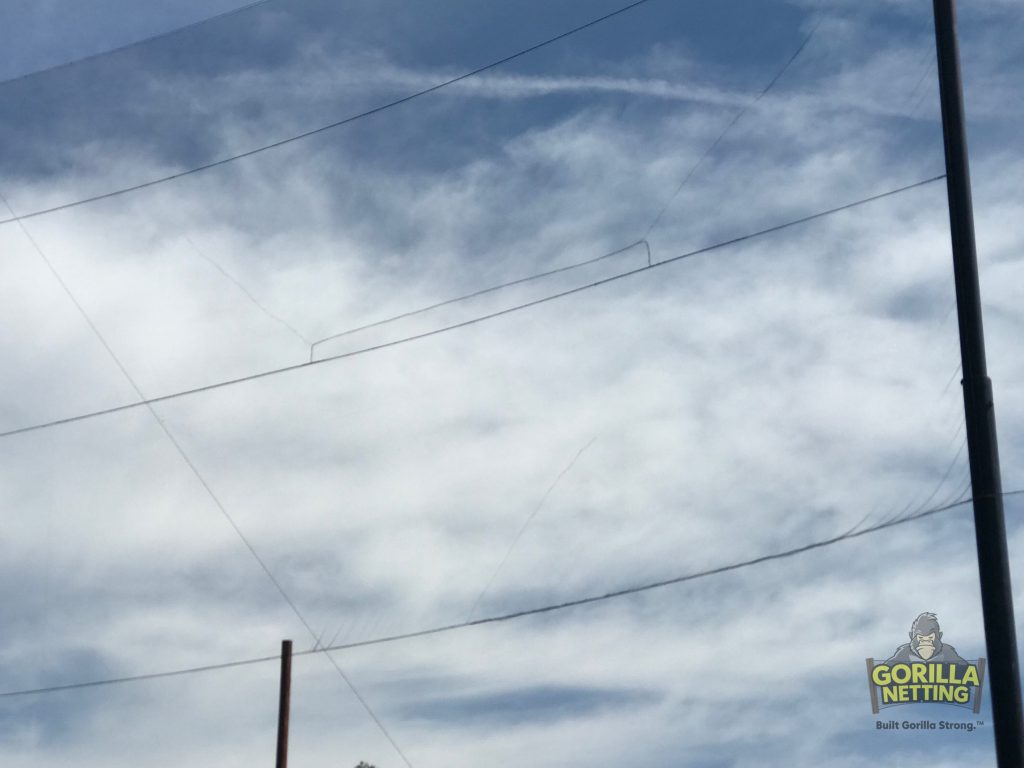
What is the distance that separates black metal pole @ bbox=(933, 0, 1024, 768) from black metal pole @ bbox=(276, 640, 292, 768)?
931 inches

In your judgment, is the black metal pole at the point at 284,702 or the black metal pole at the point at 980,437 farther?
the black metal pole at the point at 284,702

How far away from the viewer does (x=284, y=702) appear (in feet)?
99.9

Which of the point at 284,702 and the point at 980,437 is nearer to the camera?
the point at 980,437

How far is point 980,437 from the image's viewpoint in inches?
343

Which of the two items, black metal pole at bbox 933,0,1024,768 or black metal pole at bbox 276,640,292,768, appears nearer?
black metal pole at bbox 933,0,1024,768

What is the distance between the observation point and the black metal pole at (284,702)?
29.5 m

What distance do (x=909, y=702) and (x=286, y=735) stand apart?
19.4m

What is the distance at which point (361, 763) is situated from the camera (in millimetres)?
62062

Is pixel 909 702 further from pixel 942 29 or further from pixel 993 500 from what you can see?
pixel 942 29

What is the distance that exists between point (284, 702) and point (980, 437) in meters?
24.4

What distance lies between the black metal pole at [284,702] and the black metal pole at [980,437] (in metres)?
23.6

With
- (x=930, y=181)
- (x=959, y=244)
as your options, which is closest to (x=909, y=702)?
(x=930, y=181)

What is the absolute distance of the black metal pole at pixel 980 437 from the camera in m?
8.09

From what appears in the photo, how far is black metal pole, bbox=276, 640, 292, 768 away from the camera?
1163 inches
